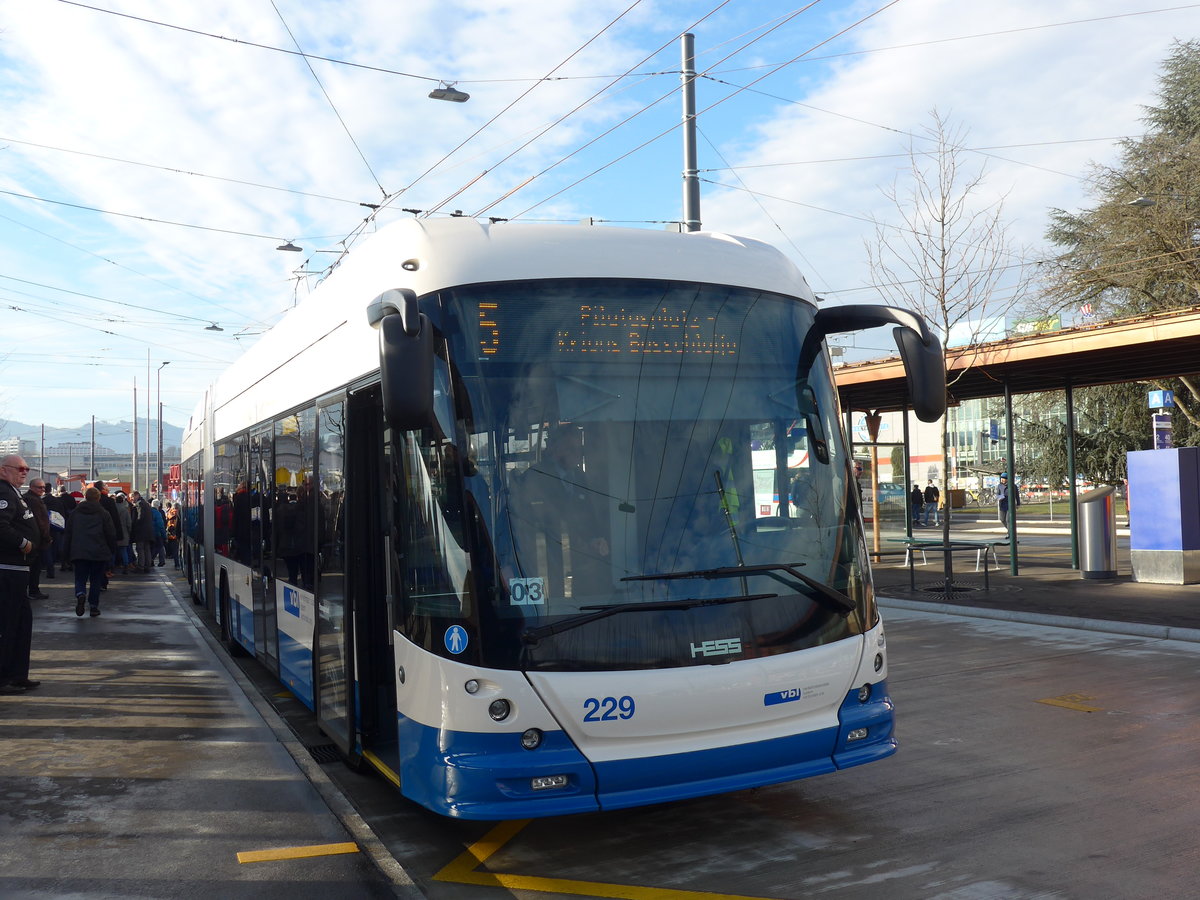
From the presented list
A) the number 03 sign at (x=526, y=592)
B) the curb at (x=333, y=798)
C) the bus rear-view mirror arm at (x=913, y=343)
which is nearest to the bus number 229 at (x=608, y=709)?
the number 03 sign at (x=526, y=592)

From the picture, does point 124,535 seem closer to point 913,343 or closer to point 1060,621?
point 1060,621

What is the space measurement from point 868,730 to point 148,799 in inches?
154

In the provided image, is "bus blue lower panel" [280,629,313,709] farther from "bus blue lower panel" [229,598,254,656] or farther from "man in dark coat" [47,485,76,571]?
"man in dark coat" [47,485,76,571]

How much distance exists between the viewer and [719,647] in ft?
16.3

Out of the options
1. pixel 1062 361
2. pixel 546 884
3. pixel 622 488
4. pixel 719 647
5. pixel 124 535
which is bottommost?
pixel 546 884

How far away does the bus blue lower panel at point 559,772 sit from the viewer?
4.70 m

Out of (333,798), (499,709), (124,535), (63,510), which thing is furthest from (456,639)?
(63,510)

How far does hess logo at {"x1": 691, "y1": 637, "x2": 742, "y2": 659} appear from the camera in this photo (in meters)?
4.91

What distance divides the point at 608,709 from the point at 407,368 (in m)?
1.67

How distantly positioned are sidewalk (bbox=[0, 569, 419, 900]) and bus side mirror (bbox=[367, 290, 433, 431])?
6.69 ft

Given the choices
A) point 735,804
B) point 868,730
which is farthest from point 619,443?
point 735,804

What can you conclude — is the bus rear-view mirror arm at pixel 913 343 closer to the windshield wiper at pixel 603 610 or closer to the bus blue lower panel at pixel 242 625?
the windshield wiper at pixel 603 610

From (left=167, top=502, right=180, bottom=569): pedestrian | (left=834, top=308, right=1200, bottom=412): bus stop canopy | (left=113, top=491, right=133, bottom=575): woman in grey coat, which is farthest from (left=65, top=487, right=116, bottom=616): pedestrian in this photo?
(left=167, top=502, right=180, bottom=569): pedestrian

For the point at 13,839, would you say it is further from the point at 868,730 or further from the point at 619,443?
the point at 868,730
